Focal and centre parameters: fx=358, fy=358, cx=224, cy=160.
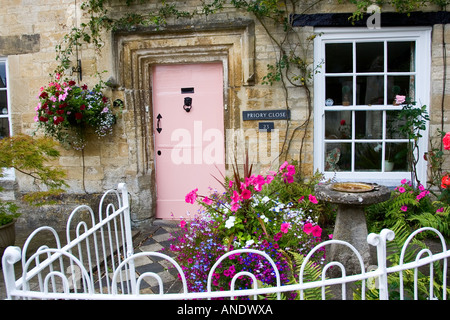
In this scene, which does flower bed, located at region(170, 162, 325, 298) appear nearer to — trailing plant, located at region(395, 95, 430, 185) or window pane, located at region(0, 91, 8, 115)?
trailing plant, located at region(395, 95, 430, 185)

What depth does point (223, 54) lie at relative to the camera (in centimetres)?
506

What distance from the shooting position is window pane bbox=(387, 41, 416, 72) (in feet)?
16.0

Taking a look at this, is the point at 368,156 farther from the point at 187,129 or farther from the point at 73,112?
the point at 73,112

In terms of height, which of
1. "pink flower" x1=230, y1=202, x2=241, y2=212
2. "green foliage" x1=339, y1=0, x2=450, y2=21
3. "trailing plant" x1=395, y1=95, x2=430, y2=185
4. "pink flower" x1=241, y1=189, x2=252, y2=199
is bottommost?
"pink flower" x1=230, y1=202, x2=241, y2=212

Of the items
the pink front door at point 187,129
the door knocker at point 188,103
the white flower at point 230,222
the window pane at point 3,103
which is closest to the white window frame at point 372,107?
the pink front door at point 187,129

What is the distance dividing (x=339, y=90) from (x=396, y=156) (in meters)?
1.20

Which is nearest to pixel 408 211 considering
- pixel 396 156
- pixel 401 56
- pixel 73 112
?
pixel 396 156

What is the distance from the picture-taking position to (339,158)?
5.05m

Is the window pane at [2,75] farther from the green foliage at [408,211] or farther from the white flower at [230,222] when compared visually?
the green foliage at [408,211]

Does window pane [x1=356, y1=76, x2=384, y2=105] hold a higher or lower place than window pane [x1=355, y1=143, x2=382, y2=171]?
higher

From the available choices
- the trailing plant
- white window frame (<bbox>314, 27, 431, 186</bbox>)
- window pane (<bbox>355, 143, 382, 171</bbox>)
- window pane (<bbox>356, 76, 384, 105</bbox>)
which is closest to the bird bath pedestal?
the trailing plant

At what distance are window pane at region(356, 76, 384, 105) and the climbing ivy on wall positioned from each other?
67 centimetres

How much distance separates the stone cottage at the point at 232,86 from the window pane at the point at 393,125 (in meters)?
0.01

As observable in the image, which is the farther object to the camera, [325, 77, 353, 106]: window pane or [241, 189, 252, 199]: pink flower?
[325, 77, 353, 106]: window pane
